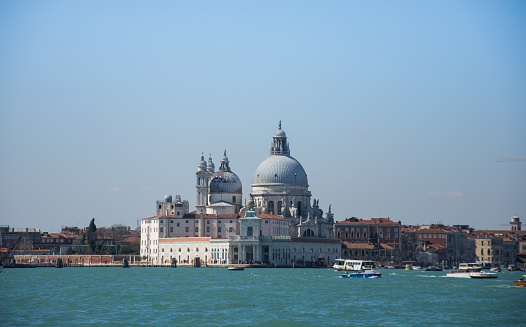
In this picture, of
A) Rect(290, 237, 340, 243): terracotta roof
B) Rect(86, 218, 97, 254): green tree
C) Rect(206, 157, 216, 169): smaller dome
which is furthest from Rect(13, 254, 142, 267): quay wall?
Rect(290, 237, 340, 243): terracotta roof

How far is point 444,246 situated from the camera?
415ft

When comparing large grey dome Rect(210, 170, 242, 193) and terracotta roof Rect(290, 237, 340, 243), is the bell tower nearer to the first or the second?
large grey dome Rect(210, 170, 242, 193)

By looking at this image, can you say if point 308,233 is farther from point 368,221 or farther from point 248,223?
point 368,221

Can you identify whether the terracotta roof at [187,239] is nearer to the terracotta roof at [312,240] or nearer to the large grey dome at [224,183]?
the terracotta roof at [312,240]

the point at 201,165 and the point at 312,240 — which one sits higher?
the point at 201,165

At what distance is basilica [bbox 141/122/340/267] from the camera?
103 m

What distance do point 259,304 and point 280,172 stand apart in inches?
2666

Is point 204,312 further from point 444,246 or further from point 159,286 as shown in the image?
point 444,246

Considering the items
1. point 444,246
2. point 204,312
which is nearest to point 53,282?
point 204,312

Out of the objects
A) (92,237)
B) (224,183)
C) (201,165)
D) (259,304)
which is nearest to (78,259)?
(92,237)

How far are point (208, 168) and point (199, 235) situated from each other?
13.2 m

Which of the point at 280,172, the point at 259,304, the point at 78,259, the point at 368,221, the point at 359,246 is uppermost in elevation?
the point at 280,172

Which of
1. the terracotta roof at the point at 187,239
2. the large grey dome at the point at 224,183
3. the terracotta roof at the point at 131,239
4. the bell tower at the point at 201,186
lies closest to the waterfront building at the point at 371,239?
the large grey dome at the point at 224,183

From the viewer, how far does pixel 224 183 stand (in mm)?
A: 114500
